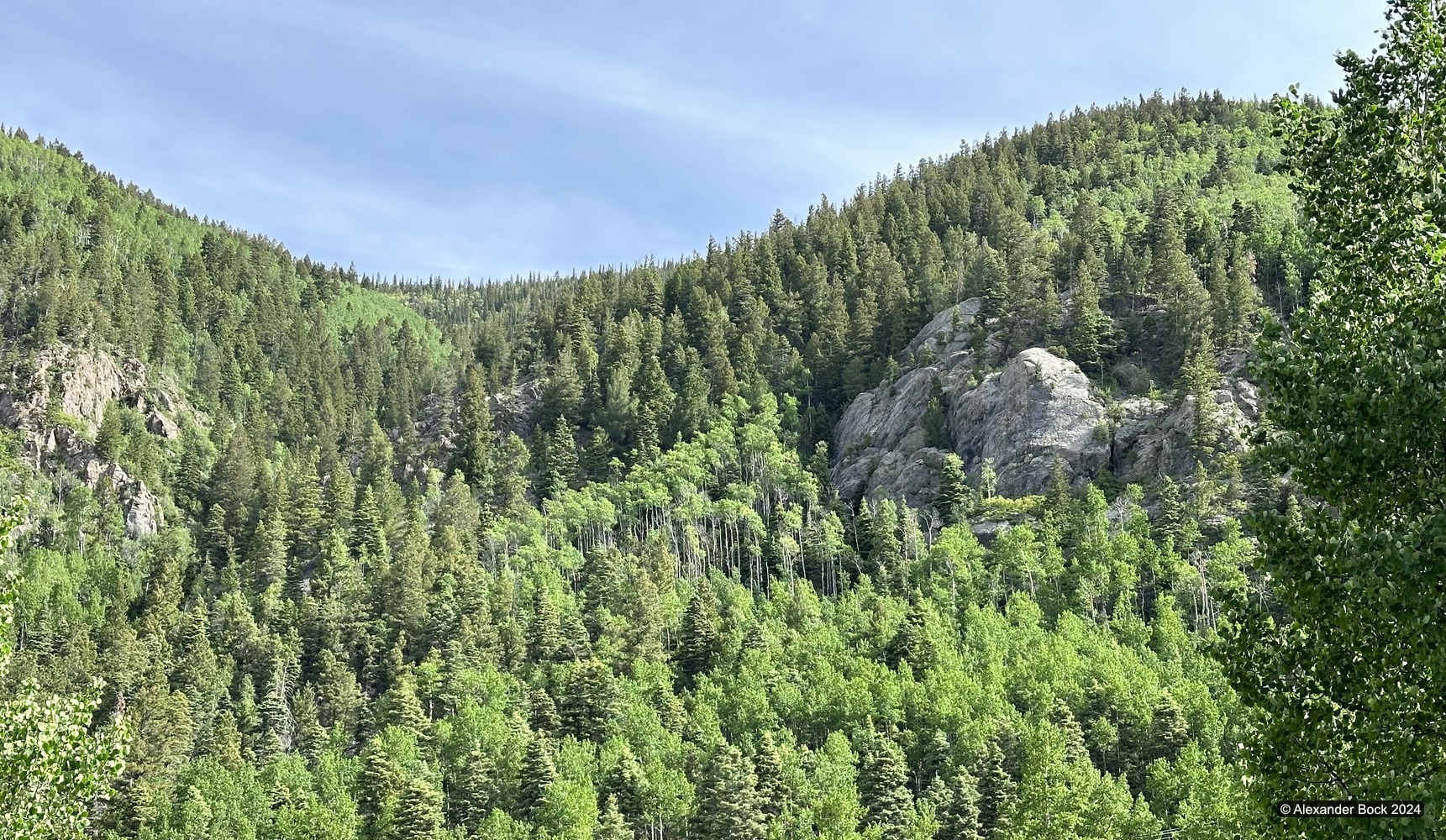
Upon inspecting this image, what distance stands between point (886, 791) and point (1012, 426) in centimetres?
7051

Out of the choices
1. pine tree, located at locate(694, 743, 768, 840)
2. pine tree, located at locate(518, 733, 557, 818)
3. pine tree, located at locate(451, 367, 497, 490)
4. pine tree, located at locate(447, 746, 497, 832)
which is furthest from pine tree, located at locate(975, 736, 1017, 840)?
pine tree, located at locate(451, 367, 497, 490)

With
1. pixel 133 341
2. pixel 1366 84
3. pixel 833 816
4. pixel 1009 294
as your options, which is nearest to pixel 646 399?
pixel 1009 294

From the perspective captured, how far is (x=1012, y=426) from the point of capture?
136 m

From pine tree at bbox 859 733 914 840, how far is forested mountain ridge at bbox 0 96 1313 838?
27 centimetres

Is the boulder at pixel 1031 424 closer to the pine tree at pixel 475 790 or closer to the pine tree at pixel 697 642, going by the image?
the pine tree at pixel 697 642

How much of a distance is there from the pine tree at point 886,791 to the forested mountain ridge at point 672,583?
272mm

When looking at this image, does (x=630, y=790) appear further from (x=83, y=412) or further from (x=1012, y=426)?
(x=83, y=412)

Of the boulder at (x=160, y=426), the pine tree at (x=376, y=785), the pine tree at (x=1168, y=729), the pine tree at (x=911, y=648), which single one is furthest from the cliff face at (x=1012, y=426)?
the boulder at (x=160, y=426)

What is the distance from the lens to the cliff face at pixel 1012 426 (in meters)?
125

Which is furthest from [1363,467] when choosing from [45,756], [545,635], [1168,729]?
[545,635]

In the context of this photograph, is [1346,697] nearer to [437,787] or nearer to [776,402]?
[437,787]

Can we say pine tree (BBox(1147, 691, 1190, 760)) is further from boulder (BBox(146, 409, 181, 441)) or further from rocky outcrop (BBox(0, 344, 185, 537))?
boulder (BBox(146, 409, 181, 441))

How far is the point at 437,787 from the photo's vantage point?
7819 cm

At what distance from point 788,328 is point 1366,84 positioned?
6908 inches
